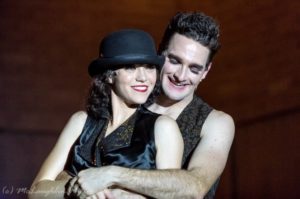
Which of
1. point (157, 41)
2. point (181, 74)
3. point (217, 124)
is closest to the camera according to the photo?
point (217, 124)

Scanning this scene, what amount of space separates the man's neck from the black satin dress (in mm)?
541

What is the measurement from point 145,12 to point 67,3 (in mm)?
797

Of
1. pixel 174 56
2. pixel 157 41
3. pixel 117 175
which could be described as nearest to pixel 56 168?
pixel 117 175

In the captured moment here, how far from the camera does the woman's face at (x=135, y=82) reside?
95.2 inches

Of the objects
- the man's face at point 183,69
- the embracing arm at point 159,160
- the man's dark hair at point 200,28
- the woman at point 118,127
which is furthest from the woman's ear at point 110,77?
the man's dark hair at point 200,28

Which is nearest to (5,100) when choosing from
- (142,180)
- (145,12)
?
(145,12)

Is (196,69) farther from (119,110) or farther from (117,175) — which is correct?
(117,175)

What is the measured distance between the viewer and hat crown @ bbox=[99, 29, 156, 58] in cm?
249

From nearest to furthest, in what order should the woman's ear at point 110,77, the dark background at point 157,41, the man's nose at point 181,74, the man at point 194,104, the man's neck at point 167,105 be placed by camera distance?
the woman's ear at point 110,77 → the man at point 194,104 → the man's nose at point 181,74 → the man's neck at point 167,105 → the dark background at point 157,41

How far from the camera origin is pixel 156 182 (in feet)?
7.41

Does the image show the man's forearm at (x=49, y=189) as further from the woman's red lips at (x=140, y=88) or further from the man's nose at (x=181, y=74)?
the man's nose at (x=181, y=74)

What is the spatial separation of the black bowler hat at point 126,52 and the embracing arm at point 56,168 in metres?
0.26

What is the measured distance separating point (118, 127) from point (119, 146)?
0.10 meters

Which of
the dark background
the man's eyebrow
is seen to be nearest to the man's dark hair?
the man's eyebrow
